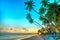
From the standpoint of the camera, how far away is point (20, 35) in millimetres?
33406

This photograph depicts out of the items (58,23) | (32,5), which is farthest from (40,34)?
(32,5)

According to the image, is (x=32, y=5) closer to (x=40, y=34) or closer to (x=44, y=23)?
(x=44, y=23)

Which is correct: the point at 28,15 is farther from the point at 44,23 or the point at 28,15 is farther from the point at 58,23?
the point at 58,23

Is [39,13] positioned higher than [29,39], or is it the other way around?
[39,13]

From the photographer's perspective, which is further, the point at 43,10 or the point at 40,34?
the point at 40,34

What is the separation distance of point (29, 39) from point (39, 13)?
699 centimetres

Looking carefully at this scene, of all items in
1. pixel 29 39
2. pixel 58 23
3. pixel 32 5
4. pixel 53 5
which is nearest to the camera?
pixel 53 5

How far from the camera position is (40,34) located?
4041 cm

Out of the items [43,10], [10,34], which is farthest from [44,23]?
[10,34]

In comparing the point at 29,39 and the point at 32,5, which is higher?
the point at 32,5

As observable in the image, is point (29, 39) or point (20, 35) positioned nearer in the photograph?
point (20, 35)

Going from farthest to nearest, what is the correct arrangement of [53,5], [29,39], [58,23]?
[29,39] → [58,23] → [53,5]

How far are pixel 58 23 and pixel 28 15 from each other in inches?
188

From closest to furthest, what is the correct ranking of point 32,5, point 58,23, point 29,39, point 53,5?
point 53,5, point 32,5, point 58,23, point 29,39
